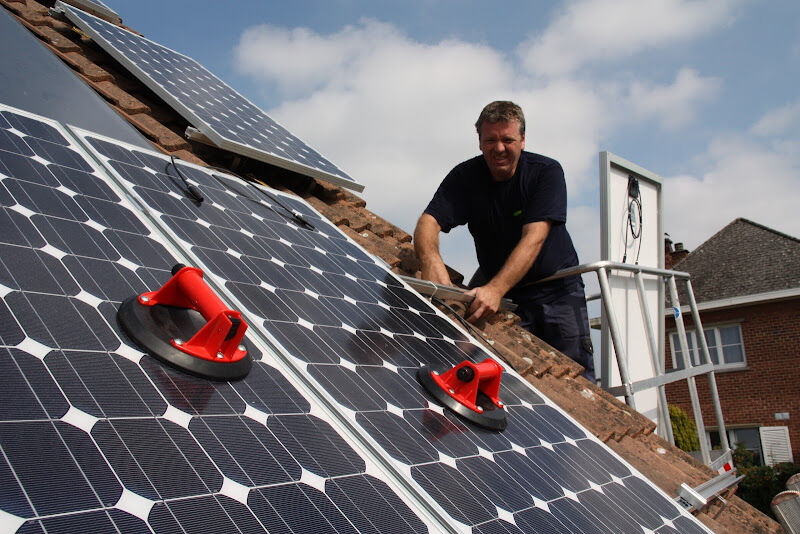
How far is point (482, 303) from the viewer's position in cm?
465

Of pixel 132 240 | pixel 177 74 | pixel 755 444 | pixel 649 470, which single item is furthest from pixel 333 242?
pixel 755 444

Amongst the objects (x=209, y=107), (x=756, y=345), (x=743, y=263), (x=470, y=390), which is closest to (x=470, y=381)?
(x=470, y=390)

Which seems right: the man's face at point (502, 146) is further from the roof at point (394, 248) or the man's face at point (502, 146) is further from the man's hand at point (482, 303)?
the man's hand at point (482, 303)

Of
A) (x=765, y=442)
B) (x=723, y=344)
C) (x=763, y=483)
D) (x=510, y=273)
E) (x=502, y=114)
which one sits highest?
(x=723, y=344)

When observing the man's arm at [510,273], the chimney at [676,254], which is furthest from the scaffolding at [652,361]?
the chimney at [676,254]

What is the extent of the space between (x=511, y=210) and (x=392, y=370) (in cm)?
320

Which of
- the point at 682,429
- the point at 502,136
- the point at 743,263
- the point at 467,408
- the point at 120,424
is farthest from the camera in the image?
the point at 743,263

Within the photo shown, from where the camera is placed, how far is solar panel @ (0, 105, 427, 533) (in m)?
1.28

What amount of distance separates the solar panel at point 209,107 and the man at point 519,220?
3.49ft

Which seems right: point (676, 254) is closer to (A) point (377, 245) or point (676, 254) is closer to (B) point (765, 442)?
(B) point (765, 442)

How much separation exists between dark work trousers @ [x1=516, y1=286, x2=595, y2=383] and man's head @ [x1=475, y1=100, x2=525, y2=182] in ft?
3.78

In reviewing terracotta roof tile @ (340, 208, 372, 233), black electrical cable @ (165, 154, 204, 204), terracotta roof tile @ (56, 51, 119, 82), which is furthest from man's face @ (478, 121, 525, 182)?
terracotta roof tile @ (56, 51, 119, 82)

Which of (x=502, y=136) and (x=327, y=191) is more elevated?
(x=502, y=136)

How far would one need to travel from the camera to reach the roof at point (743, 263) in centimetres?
2512
